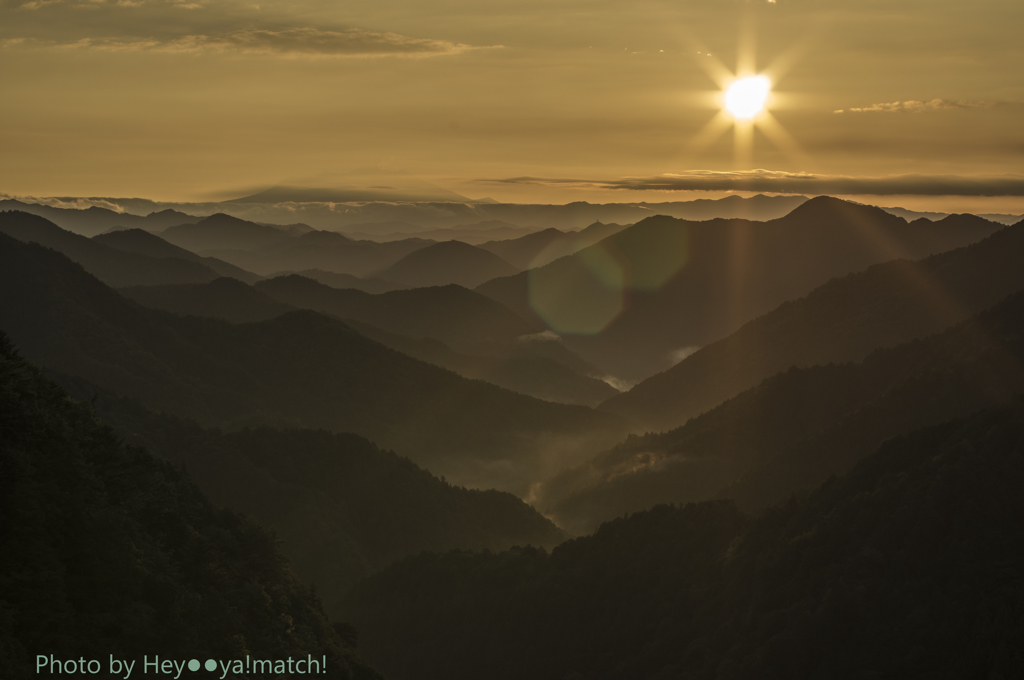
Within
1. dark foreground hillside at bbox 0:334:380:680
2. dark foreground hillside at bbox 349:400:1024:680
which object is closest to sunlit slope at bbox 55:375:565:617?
dark foreground hillside at bbox 349:400:1024:680

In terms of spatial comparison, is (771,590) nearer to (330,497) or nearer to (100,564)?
(100,564)

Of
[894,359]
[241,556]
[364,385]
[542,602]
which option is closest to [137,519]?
[241,556]

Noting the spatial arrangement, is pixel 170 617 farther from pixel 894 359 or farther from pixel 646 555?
pixel 894 359

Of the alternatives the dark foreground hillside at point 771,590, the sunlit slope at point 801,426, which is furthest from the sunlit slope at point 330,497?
the sunlit slope at point 801,426

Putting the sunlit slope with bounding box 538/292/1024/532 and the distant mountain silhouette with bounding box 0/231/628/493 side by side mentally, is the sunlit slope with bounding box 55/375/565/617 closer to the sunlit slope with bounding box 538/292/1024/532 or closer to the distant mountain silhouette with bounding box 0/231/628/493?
the sunlit slope with bounding box 538/292/1024/532

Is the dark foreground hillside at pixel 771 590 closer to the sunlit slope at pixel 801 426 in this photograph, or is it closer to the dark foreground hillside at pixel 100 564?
the dark foreground hillside at pixel 100 564

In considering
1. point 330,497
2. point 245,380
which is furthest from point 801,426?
point 245,380
